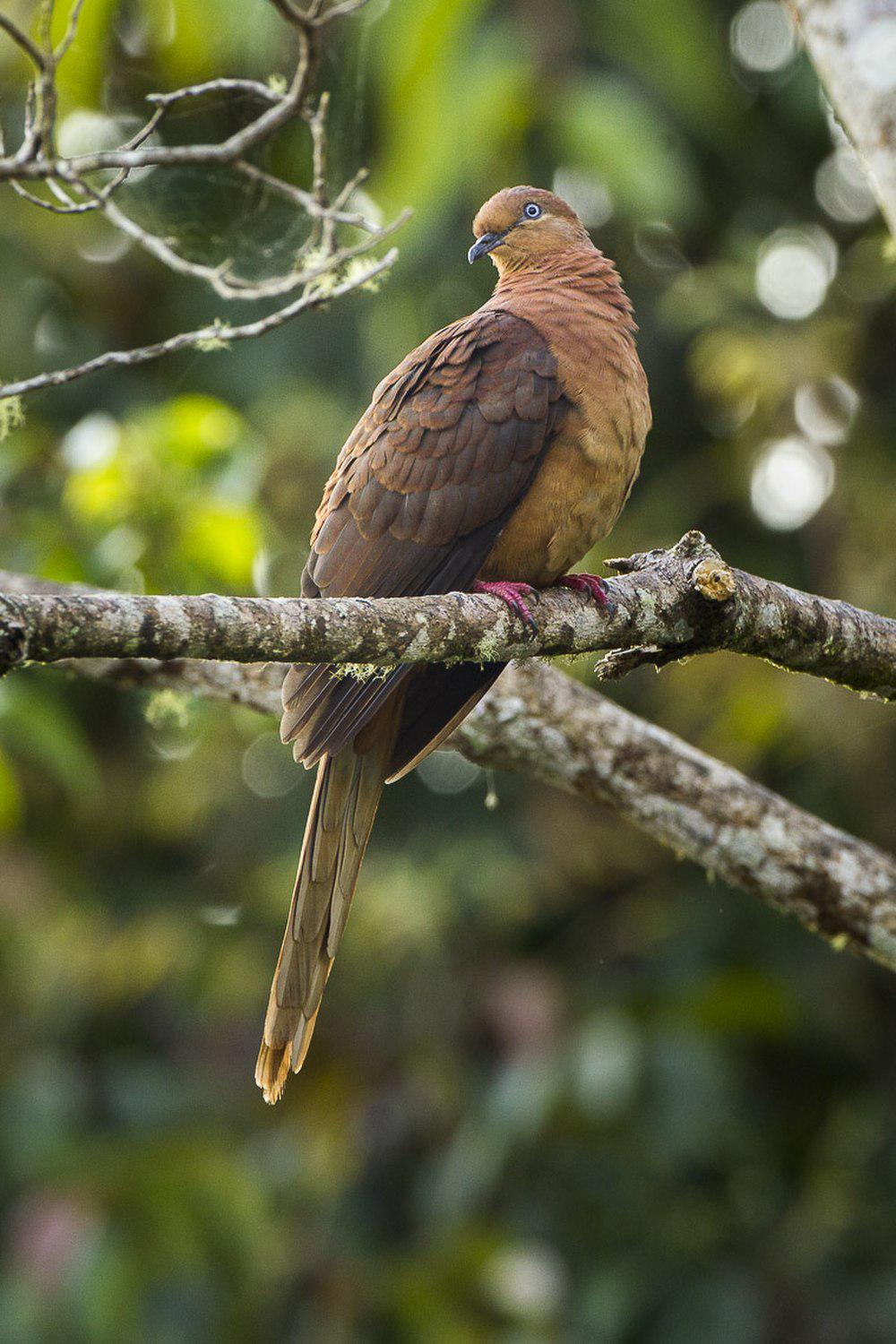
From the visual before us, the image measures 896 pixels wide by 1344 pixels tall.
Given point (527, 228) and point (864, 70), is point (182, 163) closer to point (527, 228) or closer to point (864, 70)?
point (864, 70)

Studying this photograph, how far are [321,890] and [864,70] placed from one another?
203 centimetres

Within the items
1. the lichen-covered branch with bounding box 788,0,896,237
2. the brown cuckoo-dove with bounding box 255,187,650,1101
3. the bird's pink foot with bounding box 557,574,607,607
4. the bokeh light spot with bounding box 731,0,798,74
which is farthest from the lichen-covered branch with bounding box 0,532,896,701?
the bokeh light spot with bounding box 731,0,798,74

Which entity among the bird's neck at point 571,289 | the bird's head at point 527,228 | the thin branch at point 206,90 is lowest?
the bird's neck at point 571,289

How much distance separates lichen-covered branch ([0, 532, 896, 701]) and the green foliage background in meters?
1.57

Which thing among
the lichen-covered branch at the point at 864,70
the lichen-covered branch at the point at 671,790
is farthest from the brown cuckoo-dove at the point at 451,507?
the lichen-covered branch at the point at 864,70

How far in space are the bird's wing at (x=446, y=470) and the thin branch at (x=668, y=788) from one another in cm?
50

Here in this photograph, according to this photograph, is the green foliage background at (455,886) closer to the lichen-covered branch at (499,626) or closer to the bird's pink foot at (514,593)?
the bird's pink foot at (514,593)

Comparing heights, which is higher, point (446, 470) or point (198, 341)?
point (198, 341)

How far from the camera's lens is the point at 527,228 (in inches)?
149

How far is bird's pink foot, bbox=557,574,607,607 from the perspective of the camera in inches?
117

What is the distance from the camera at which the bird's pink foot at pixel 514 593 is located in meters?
2.89

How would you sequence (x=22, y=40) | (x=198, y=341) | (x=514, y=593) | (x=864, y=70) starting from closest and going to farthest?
(x=22, y=40) → (x=864, y=70) → (x=198, y=341) → (x=514, y=593)

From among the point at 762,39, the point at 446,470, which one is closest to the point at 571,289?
the point at 446,470

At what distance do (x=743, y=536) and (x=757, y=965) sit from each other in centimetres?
190
